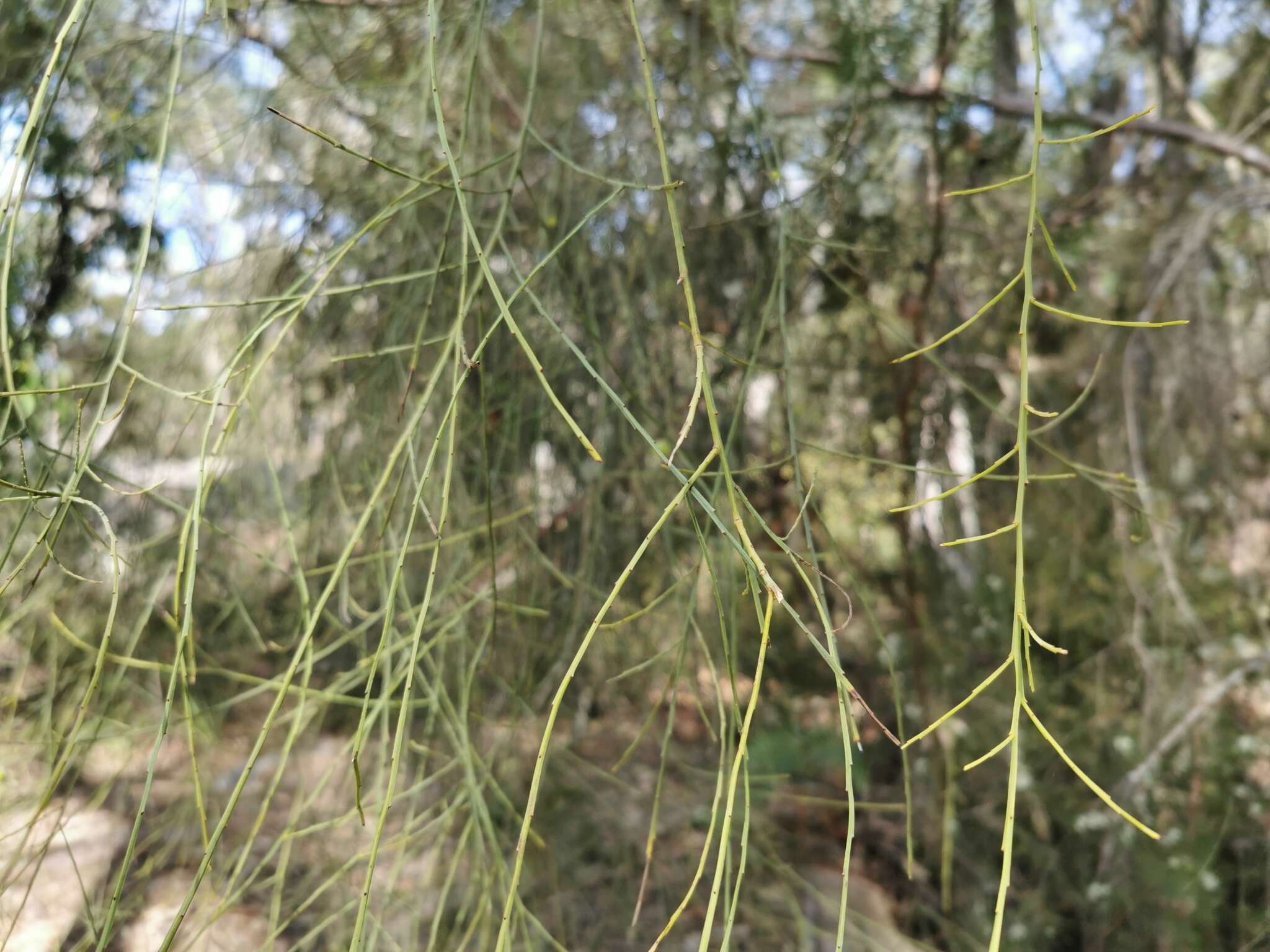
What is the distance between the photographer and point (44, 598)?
5.06 ft

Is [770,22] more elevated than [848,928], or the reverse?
[770,22]

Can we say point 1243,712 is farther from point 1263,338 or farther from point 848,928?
point 848,928

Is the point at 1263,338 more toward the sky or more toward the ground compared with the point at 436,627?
more toward the sky

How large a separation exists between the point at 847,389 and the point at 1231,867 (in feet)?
4.03

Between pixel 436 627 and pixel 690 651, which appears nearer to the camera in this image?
pixel 436 627

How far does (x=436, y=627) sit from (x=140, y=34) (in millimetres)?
1157

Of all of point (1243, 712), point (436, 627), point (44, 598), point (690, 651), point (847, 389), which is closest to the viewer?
point (436, 627)

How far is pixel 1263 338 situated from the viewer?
204 centimetres

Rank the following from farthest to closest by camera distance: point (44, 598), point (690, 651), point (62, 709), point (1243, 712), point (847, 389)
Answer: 1. point (847, 389)
2. point (1243, 712)
3. point (62, 709)
4. point (690, 651)
5. point (44, 598)

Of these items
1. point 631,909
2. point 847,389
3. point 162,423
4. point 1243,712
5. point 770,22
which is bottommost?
point 631,909

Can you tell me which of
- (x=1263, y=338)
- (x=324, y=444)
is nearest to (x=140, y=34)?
(x=324, y=444)

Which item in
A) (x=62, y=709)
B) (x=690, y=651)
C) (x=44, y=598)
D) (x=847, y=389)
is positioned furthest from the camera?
(x=847, y=389)

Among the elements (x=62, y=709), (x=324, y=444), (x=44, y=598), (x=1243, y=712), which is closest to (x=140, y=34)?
(x=324, y=444)

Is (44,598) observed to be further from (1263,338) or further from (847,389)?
(1263,338)
